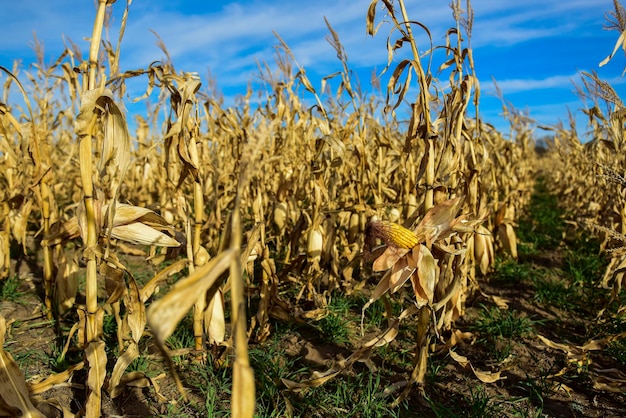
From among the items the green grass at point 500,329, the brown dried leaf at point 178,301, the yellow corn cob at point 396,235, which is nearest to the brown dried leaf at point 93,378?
the brown dried leaf at point 178,301

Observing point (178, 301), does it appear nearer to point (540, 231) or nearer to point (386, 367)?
point (386, 367)

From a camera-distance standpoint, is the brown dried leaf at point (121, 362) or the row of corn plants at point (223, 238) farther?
the brown dried leaf at point (121, 362)

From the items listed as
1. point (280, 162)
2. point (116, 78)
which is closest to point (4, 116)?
point (116, 78)

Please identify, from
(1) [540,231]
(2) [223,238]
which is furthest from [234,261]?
(1) [540,231]

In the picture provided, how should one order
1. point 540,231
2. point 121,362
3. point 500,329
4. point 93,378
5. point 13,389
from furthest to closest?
point 540,231 < point 500,329 < point 121,362 < point 93,378 < point 13,389

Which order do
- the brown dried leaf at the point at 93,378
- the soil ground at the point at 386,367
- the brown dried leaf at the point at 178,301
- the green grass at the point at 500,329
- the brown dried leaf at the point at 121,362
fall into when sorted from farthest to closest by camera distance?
the green grass at the point at 500,329
the soil ground at the point at 386,367
the brown dried leaf at the point at 121,362
the brown dried leaf at the point at 93,378
the brown dried leaf at the point at 178,301

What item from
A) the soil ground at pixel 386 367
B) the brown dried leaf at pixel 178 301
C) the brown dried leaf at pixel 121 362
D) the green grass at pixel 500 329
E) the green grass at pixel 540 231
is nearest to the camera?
the brown dried leaf at pixel 178 301

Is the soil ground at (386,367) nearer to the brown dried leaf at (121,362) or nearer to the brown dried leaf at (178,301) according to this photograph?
the brown dried leaf at (121,362)

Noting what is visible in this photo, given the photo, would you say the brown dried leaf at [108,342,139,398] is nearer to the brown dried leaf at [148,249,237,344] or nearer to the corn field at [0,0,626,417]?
the corn field at [0,0,626,417]

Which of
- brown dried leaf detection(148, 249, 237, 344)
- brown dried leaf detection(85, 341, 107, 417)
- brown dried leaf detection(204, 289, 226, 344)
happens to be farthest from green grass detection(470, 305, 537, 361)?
brown dried leaf detection(148, 249, 237, 344)

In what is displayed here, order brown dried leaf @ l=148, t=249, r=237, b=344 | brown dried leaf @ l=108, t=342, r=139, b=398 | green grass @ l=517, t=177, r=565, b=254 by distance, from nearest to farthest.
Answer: brown dried leaf @ l=148, t=249, r=237, b=344 → brown dried leaf @ l=108, t=342, r=139, b=398 → green grass @ l=517, t=177, r=565, b=254

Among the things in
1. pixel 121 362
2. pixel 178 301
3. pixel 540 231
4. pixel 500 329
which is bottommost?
pixel 500 329

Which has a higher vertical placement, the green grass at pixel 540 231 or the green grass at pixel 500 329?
the green grass at pixel 540 231

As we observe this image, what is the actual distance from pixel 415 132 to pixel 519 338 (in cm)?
170
